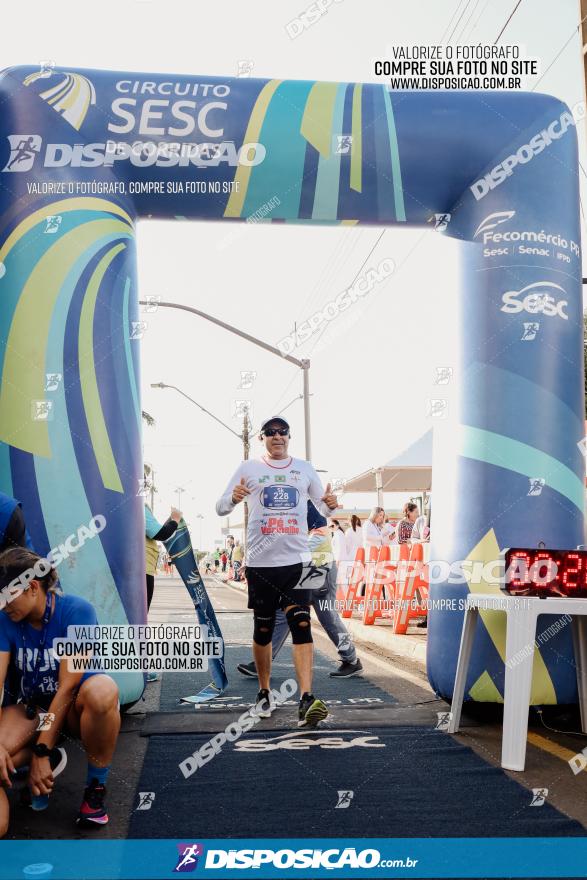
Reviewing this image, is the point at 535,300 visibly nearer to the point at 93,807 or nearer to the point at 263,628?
the point at 263,628

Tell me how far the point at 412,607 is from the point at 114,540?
7.19 metres

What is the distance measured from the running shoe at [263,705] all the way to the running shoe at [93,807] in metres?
2.37

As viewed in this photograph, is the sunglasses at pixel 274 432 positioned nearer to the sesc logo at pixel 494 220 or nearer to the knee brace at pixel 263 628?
the knee brace at pixel 263 628

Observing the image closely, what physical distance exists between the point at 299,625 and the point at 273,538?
2.02ft

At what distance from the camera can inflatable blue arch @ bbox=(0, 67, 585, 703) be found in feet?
19.0

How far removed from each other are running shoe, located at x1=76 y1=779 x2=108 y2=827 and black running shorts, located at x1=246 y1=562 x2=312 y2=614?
2.48 meters

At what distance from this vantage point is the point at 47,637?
3.84 metres

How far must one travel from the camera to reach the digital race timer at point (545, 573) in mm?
4977

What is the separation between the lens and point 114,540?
19.1ft

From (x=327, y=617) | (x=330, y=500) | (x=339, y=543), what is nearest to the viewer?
(x=330, y=500)

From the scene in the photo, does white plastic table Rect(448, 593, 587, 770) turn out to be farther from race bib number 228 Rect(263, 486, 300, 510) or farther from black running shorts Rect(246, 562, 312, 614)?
race bib number 228 Rect(263, 486, 300, 510)

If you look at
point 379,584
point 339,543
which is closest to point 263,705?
point 379,584

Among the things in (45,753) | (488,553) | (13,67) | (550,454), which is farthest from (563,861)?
(13,67)

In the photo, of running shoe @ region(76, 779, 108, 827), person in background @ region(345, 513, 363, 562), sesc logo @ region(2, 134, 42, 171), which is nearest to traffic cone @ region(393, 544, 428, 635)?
person in background @ region(345, 513, 363, 562)
